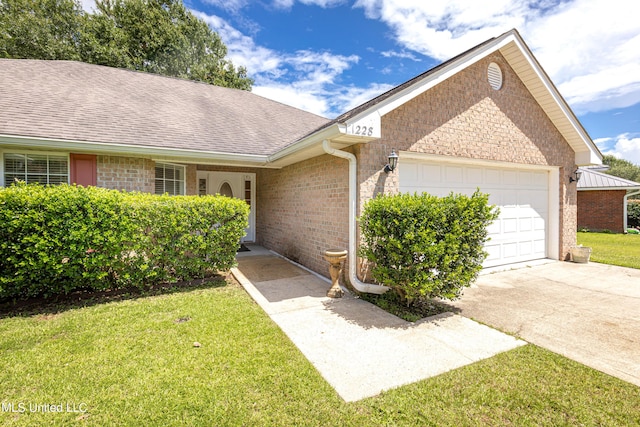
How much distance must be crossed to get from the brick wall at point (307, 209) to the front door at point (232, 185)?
2.07ft

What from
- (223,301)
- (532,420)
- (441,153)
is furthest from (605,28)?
(223,301)

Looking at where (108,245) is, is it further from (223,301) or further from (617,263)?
(617,263)

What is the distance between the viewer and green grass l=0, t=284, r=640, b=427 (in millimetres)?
2398

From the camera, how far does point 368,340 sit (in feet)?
12.3

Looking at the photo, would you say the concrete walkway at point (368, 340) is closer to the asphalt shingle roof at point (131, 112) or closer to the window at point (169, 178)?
the window at point (169, 178)

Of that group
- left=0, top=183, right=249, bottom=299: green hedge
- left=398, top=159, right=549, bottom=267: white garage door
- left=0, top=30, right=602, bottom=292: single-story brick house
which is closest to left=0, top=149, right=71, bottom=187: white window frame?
left=0, top=30, right=602, bottom=292: single-story brick house

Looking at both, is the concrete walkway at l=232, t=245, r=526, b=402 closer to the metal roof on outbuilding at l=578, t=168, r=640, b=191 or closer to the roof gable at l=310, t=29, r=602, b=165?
the roof gable at l=310, t=29, r=602, b=165

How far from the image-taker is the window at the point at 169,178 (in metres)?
7.58

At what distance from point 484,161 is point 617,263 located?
17.0 ft

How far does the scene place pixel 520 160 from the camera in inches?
295

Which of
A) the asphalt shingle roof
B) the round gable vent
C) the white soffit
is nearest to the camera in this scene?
the white soffit

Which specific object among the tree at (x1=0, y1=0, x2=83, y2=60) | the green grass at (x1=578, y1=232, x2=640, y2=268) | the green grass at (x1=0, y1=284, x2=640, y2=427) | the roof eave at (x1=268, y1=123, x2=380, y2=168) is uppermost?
the tree at (x1=0, y1=0, x2=83, y2=60)

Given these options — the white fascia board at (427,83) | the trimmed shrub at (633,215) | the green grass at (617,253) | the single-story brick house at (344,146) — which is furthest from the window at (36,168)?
the trimmed shrub at (633,215)

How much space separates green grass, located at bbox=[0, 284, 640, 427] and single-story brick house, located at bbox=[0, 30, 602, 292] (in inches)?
107
